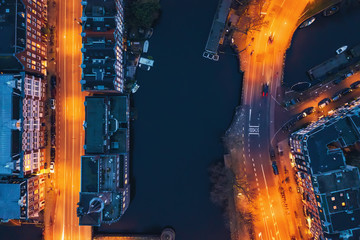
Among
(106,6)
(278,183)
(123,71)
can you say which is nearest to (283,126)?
(278,183)

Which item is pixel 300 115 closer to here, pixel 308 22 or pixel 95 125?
pixel 308 22

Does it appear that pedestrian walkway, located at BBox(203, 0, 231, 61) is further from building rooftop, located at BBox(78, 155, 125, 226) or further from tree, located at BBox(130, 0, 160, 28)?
building rooftop, located at BBox(78, 155, 125, 226)

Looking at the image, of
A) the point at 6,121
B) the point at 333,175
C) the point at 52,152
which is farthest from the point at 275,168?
the point at 6,121

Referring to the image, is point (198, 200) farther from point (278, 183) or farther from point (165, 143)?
point (278, 183)

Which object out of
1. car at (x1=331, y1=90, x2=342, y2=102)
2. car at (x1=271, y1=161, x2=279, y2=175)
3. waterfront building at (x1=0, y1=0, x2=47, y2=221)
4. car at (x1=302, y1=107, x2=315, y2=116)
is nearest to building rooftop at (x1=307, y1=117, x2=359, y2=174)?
car at (x1=302, y1=107, x2=315, y2=116)

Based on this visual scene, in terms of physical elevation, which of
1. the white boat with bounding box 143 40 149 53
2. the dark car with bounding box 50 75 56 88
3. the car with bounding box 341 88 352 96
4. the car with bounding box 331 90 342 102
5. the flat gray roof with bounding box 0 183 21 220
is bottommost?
the flat gray roof with bounding box 0 183 21 220

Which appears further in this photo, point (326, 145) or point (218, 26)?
point (218, 26)
